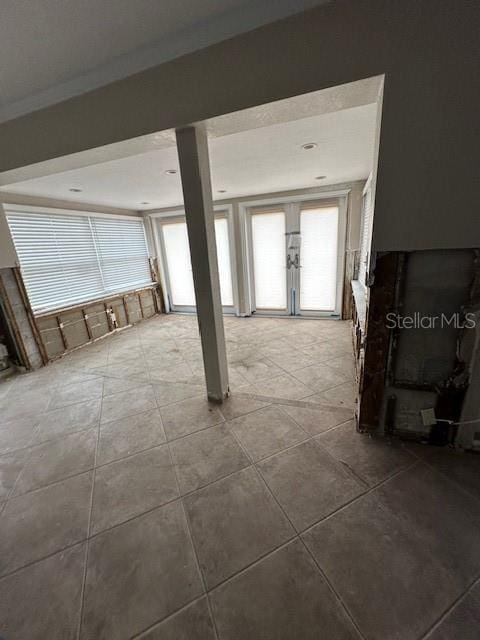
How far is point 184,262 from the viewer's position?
5762mm

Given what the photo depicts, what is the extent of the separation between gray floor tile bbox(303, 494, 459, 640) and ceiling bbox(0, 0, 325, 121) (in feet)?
8.97

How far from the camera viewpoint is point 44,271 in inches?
152

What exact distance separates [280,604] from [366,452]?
1067 millimetres


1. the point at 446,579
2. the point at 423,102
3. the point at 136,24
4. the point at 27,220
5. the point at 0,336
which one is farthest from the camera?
the point at 27,220

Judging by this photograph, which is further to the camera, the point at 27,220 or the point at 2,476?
the point at 27,220

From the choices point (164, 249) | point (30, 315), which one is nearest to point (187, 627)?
point (30, 315)

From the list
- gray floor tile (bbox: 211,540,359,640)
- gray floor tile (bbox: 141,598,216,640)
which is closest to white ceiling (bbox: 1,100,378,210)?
gray floor tile (bbox: 211,540,359,640)

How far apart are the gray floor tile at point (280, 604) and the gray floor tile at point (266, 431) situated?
65 cm

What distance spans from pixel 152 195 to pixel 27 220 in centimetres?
191

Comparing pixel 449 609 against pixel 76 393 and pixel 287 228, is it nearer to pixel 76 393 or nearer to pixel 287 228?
pixel 76 393

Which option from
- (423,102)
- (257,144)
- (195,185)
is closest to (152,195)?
(257,144)

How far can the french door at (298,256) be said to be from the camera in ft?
14.9

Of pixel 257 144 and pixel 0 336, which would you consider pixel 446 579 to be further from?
pixel 0 336

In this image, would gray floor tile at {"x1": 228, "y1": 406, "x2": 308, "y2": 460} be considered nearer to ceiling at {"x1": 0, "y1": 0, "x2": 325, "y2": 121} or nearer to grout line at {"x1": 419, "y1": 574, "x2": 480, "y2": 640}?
grout line at {"x1": 419, "y1": 574, "x2": 480, "y2": 640}
